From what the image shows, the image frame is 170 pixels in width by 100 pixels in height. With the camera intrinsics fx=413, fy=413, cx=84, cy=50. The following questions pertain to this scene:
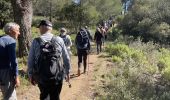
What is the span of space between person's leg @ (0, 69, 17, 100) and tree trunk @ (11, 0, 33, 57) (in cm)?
872

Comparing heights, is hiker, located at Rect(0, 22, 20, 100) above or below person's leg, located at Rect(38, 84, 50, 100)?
above

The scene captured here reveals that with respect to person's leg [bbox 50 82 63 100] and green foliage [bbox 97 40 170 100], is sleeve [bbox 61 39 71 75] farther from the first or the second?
green foliage [bbox 97 40 170 100]

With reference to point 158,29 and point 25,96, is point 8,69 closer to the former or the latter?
point 25,96

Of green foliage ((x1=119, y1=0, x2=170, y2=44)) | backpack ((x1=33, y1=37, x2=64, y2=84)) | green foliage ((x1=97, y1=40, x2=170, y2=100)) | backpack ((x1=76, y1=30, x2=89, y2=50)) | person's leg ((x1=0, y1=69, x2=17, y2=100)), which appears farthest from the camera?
Answer: green foliage ((x1=119, y1=0, x2=170, y2=44))

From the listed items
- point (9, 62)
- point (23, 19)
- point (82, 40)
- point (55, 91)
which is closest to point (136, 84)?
point (82, 40)

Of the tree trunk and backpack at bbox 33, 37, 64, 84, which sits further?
the tree trunk

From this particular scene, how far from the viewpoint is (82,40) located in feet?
43.9

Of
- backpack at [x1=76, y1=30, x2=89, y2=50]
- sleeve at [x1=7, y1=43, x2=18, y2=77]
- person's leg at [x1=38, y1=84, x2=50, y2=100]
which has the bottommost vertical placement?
person's leg at [x1=38, y1=84, x2=50, y2=100]

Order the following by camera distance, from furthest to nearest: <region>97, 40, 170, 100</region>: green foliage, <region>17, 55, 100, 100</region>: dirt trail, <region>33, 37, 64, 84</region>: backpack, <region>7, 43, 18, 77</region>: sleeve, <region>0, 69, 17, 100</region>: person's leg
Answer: <region>17, 55, 100, 100</region>: dirt trail, <region>97, 40, 170, 100</region>: green foliage, <region>0, 69, 17, 100</region>: person's leg, <region>7, 43, 18, 77</region>: sleeve, <region>33, 37, 64, 84</region>: backpack

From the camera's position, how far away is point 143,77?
1313 cm

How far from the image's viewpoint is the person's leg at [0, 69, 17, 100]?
711 cm

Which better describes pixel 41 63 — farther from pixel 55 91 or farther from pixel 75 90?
pixel 75 90

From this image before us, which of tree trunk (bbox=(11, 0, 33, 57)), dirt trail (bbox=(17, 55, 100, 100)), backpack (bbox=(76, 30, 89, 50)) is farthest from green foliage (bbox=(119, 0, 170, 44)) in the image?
backpack (bbox=(76, 30, 89, 50))

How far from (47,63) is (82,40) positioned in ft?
22.1
